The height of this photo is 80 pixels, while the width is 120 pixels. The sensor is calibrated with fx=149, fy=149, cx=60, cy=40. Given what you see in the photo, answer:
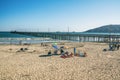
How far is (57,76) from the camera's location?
344 inches

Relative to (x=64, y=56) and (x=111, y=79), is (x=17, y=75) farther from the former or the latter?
(x=64, y=56)

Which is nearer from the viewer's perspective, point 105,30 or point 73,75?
point 73,75

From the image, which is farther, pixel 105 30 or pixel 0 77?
pixel 105 30

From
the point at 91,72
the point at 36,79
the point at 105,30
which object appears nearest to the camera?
the point at 36,79

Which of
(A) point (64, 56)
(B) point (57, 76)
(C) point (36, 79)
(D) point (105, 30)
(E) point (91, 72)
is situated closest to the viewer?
(C) point (36, 79)

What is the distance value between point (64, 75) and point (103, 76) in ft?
7.53

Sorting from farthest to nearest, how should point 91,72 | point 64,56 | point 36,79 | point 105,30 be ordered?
point 105,30 → point 64,56 → point 91,72 → point 36,79

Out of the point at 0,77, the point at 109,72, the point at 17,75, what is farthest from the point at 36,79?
the point at 109,72

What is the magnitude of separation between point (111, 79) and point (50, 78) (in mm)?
3382

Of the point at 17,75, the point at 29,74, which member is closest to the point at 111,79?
the point at 29,74

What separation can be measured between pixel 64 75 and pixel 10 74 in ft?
10.8

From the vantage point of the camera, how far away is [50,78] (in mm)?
8375

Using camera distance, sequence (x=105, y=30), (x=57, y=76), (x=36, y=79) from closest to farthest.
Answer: (x=36, y=79) < (x=57, y=76) < (x=105, y=30)

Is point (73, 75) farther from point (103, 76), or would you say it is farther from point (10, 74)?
point (10, 74)
